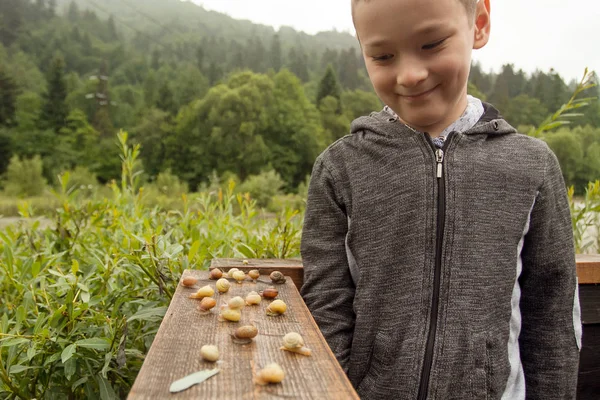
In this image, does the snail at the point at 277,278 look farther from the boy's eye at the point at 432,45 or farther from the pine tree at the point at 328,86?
the pine tree at the point at 328,86

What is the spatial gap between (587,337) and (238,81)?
29413mm

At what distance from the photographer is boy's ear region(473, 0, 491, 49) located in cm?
100

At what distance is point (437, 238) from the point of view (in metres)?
0.92

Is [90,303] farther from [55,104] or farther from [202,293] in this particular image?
[55,104]

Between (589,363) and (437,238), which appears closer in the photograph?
(437,238)

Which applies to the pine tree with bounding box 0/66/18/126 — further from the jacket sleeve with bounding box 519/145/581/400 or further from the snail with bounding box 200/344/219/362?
the snail with bounding box 200/344/219/362

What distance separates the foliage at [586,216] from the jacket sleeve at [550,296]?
652 mm

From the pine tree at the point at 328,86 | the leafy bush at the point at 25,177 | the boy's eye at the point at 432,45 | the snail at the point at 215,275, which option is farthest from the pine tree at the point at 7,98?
the boy's eye at the point at 432,45

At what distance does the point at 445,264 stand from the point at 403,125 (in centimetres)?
29

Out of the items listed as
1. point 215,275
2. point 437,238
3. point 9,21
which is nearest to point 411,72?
point 437,238

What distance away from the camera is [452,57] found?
89 centimetres

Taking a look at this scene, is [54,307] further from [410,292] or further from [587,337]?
Answer: [587,337]

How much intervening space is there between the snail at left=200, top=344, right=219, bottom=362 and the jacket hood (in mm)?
636

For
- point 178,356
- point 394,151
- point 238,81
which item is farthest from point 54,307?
point 238,81
